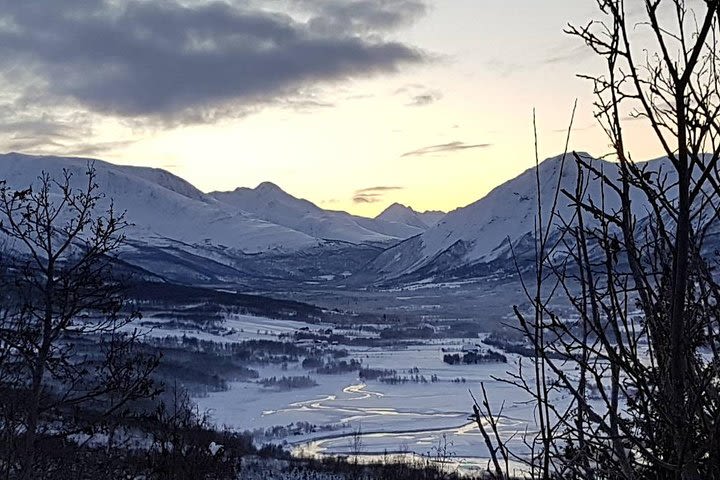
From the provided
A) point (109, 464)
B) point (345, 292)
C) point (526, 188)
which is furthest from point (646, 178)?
point (526, 188)

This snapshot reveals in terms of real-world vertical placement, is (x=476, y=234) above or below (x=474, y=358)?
above

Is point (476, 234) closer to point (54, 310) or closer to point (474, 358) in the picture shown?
point (474, 358)

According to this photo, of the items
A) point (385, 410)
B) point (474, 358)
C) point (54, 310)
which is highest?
point (54, 310)

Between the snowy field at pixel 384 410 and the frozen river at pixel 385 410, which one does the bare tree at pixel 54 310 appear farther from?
the frozen river at pixel 385 410

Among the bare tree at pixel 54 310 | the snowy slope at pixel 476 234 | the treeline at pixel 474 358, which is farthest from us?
the snowy slope at pixel 476 234

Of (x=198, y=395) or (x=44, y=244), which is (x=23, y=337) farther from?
(x=198, y=395)

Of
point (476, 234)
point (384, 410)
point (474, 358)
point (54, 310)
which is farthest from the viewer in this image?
point (476, 234)

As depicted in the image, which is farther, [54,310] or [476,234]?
[476,234]

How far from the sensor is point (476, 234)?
18138cm

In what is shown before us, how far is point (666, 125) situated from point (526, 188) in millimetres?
199276

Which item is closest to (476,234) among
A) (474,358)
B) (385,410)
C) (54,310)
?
(474,358)

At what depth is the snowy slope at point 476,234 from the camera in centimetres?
17075

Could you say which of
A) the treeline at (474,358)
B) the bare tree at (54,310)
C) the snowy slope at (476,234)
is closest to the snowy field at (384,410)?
the treeline at (474,358)

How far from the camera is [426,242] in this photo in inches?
7416
